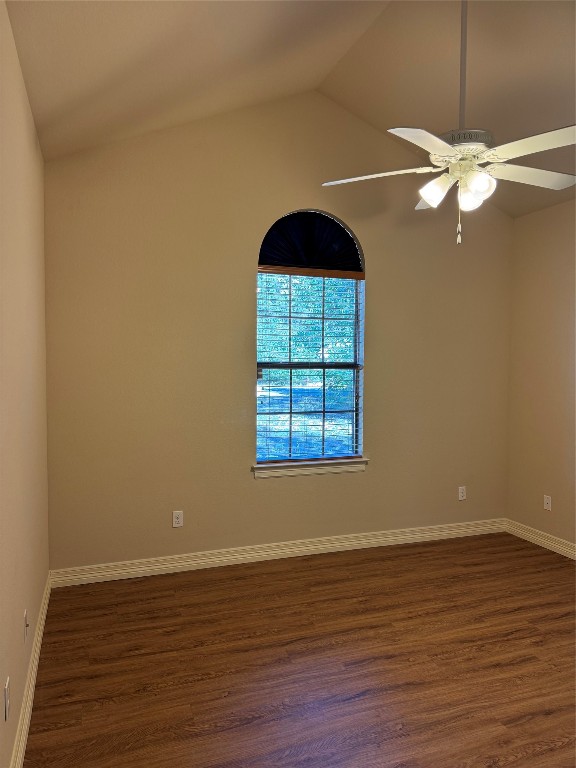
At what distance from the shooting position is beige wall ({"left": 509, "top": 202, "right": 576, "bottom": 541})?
4.07 m

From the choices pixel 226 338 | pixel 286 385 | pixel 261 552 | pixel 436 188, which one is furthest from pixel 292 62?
pixel 261 552

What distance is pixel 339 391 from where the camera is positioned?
4.21 metres

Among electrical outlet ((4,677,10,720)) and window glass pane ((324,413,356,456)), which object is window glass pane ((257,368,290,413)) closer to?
window glass pane ((324,413,356,456))

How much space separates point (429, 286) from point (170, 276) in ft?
6.64

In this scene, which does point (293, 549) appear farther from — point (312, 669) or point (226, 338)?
point (226, 338)

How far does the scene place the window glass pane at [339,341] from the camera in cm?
415

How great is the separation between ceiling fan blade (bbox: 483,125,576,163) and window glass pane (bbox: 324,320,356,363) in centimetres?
204

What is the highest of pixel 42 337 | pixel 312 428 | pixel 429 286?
pixel 429 286

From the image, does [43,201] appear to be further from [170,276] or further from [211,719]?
[211,719]

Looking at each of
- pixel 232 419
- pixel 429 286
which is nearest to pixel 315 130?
pixel 429 286

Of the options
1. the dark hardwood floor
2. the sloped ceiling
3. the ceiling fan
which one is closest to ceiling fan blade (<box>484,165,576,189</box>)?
the ceiling fan

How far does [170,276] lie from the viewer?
364cm

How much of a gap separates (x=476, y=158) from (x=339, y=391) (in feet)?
7.40

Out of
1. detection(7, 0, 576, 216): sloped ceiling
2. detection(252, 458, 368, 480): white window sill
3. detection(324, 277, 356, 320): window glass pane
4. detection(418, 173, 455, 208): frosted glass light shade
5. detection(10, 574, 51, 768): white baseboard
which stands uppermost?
detection(7, 0, 576, 216): sloped ceiling
